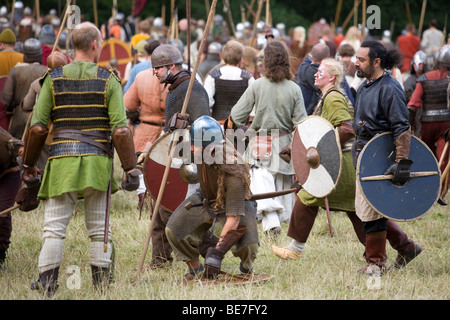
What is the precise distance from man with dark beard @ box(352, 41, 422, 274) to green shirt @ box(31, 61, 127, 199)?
67.7 inches

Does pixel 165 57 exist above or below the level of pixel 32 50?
above

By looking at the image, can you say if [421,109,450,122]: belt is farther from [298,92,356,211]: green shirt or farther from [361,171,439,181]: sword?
[361,171,439,181]: sword

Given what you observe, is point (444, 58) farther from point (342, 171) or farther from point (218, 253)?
point (218, 253)

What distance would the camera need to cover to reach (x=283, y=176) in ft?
24.3

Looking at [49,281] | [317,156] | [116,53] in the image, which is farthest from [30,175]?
[116,53]

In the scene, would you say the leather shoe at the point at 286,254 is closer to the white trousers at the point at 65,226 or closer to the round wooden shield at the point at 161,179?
Result: the round wooden shield at the point at 161,179

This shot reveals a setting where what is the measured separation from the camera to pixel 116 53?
41.2 feet

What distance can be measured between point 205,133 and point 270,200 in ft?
8.02

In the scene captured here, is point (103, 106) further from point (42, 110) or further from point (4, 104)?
point (4, 104)

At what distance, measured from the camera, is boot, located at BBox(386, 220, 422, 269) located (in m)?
5.71

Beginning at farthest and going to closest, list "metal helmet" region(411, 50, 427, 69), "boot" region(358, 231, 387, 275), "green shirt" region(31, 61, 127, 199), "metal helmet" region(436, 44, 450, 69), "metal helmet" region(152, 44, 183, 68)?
1. "metal helmet" region(411, 50, 427, 69)
2. "metal helmet" region(436, 44, 450, 69)
3. "metal helmet" region(152, 44, 183, 68)
4. "boot" region(358, 231, 387, 275)
5. "green shirt" region(31, 61, 127, 199)

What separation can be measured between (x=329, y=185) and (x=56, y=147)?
2078mm

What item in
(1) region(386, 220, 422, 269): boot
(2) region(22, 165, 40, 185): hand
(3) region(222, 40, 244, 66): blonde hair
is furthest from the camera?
(3) region(222, 40, 244, 66): blonde hair

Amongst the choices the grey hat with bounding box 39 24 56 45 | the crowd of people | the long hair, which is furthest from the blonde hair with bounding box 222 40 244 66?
the grey hat with bounding box 39 24 56 45
